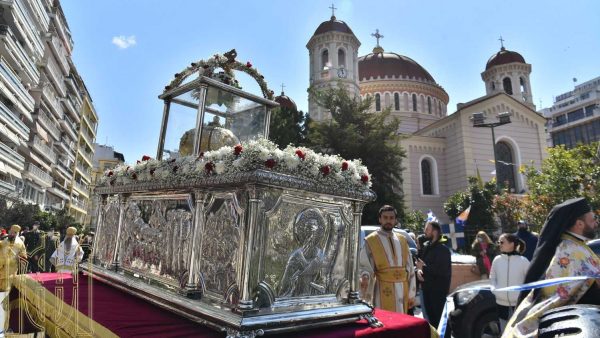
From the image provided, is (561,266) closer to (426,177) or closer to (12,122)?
(426,177)

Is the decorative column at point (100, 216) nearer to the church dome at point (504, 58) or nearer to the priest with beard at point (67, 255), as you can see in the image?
the priest with beard at point (67, 255)

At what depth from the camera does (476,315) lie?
5211 mm

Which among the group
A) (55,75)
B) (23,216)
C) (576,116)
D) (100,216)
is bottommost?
(100,216)

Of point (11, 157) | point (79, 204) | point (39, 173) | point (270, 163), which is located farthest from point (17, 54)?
point (270, 163)

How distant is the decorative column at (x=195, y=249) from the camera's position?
3055mm

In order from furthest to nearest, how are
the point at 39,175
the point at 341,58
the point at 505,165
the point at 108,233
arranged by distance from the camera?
the point at 39,175 < the point at 341,58 < the point at 505,165 < the point at 108,233

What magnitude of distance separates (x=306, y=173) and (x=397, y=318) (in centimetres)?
149

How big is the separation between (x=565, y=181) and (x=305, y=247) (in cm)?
1741

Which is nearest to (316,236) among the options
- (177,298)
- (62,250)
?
(177,298)

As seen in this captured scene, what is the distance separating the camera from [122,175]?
4891 millimetres

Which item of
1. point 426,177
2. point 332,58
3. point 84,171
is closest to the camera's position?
point 426,177

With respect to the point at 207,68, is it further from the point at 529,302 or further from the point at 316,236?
the point at 529,302

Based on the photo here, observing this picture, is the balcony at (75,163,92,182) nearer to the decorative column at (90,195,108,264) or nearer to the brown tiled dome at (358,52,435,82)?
the brown tiled dome at (358,52,435,82)

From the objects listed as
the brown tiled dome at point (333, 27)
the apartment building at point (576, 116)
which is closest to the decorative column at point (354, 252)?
the brown tiled dome at point (333, 27)
